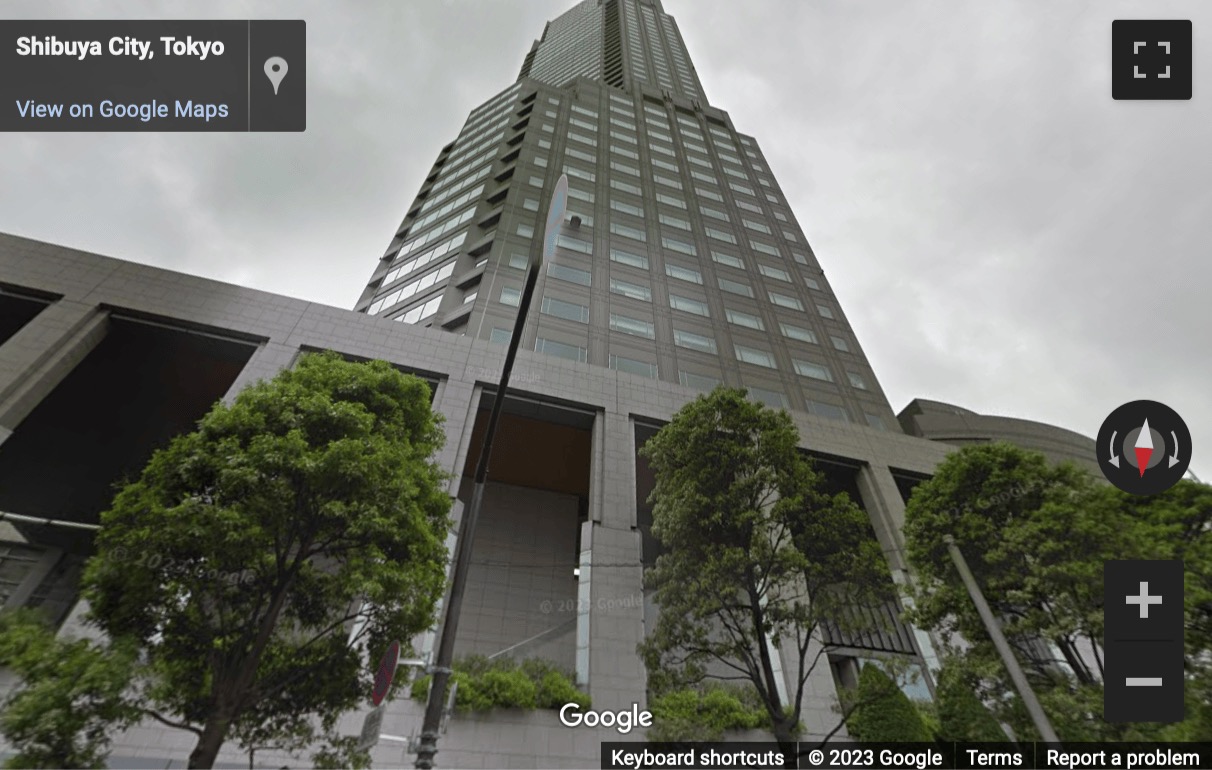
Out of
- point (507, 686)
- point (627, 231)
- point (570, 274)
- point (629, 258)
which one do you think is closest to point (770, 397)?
point (629, 258)

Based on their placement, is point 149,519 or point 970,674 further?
point 970,674

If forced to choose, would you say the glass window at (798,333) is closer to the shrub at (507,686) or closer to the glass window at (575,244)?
the glass window at (575,244)

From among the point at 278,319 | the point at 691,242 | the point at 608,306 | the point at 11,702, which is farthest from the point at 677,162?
the point at 11,702

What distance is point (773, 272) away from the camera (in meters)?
41.2

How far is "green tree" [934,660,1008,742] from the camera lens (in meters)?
11.9

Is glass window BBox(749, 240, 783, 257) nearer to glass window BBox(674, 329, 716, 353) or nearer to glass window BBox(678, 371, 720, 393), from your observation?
glass window BBox(674, 329, 716, 353)

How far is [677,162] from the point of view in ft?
164

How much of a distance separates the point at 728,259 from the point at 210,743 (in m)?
37.1

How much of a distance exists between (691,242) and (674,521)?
28.7m

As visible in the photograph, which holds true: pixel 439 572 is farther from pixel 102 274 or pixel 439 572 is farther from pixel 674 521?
pixel 102 274

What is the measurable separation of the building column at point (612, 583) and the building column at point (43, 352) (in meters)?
15.7

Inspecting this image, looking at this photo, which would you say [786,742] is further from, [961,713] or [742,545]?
[742,545]

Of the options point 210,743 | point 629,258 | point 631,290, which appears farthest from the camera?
point 629,258

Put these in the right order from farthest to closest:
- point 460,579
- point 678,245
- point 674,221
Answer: point 674,221 < point 678,245 < point 460,579
